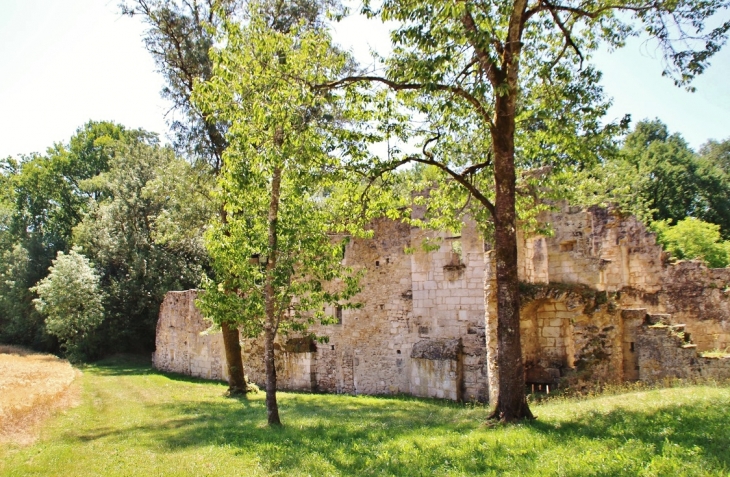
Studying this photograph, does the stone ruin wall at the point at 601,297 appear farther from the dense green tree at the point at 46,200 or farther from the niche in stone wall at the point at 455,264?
the dense green tree at the point at 46,200

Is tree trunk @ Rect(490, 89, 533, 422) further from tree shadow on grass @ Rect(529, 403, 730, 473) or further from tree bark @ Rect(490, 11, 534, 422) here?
tree shadow on grass @ Rect(529, 403, 730, 473)

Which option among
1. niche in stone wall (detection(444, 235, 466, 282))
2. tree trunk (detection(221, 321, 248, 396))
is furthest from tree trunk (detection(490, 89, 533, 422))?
tree trunk (detection(221, 321, 248, 396))

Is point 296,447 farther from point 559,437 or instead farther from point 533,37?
point 533,37

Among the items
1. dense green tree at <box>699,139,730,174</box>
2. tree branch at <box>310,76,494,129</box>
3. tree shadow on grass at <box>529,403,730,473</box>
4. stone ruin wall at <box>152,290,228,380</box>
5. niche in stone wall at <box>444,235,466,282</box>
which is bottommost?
tree shadow on grass at <box>529,403,730,473</box>

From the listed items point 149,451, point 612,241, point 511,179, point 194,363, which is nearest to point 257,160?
point 511,179

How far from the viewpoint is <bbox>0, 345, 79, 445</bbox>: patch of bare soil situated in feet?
34.7

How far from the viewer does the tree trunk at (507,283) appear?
311 inches

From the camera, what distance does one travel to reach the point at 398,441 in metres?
7.77

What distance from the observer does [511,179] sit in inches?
323

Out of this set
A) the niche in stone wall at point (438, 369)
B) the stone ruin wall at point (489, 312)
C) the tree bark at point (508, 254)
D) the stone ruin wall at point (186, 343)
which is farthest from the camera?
the stone ruin wall at point (186, 343)

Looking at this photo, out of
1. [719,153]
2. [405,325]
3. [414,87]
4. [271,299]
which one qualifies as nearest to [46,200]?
[405,325]

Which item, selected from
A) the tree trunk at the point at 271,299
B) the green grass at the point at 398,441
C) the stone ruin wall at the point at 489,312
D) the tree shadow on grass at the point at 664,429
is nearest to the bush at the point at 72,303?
the stone ruin wall at the point at 489,312

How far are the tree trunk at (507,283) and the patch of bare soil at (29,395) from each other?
8.44 meters

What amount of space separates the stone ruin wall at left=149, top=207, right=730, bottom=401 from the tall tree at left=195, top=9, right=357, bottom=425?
14.5 feet
